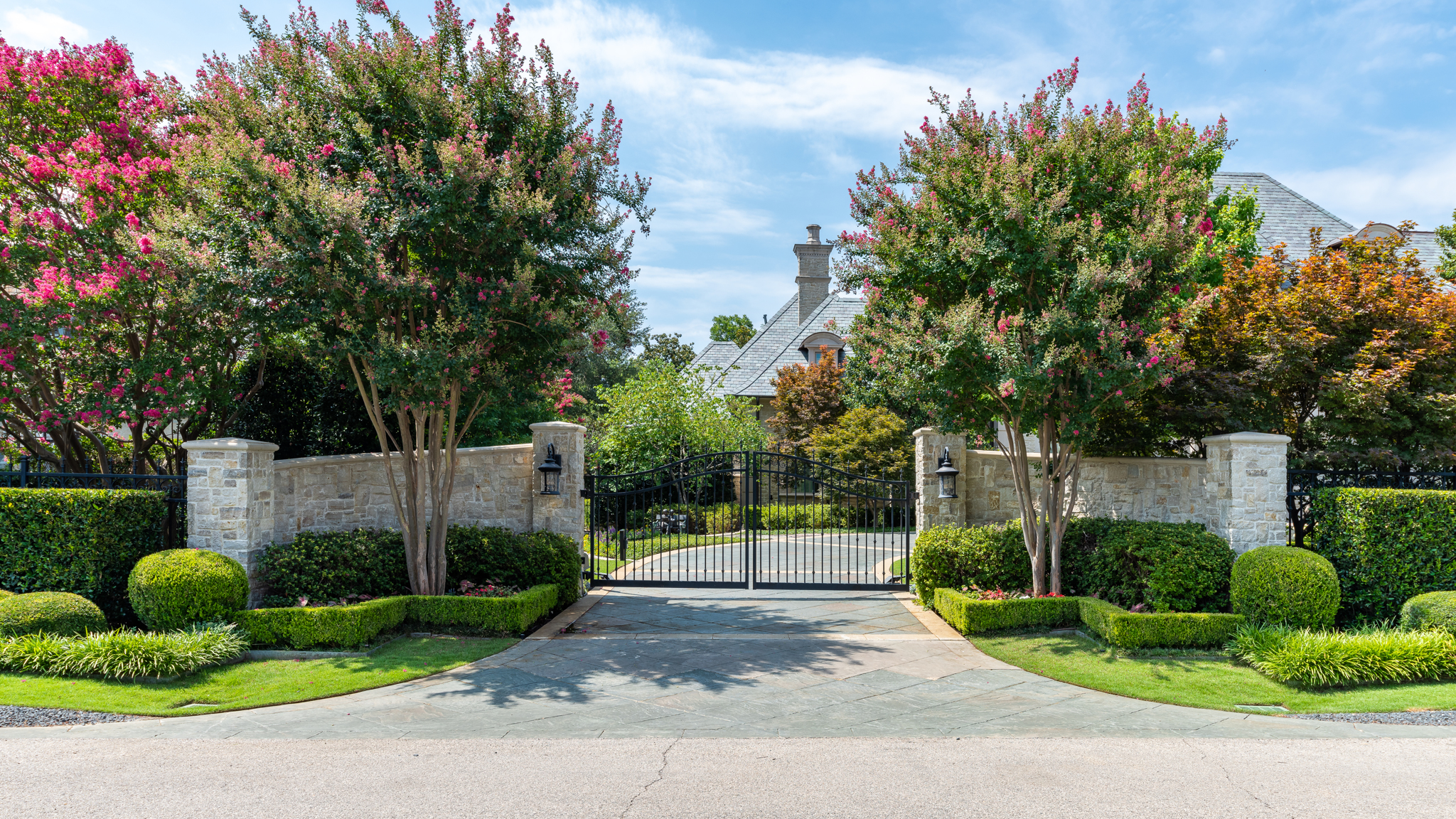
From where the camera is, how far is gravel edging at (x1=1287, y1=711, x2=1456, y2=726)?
5.92m

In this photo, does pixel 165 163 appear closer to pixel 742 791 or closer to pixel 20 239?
pixel 20 239

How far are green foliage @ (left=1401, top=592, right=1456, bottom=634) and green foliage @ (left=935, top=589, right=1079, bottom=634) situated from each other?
9.51 feet

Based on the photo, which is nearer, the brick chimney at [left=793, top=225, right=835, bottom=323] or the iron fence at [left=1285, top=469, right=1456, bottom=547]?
the iron fence at [left=1285, top=469, right=1456, bottom=547]

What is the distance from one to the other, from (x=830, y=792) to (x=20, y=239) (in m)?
10.7

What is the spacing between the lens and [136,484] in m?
8.98

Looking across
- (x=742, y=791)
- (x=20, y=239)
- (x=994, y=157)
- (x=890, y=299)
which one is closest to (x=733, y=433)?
(x=890, y=299)

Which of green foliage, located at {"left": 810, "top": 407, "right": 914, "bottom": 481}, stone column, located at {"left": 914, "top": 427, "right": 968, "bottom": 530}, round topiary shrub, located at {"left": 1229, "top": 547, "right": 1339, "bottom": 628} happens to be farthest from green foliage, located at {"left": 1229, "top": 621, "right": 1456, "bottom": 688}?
green foliage, located at {"left": 810, "top": 407, "right": 914, "bottom": 481}

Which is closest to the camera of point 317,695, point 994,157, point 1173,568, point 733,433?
point 317,695

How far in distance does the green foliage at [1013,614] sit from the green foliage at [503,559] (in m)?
4.78

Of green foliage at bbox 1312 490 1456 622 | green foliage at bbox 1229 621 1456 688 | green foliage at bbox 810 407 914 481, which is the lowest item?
green foliage at bbox 1229 621 1456 688

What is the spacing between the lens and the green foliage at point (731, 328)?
2111 inches

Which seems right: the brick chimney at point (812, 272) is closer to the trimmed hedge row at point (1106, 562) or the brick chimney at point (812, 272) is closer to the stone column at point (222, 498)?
the trimmed hedge row at point (1106, 562)

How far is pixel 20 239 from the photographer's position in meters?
9.18

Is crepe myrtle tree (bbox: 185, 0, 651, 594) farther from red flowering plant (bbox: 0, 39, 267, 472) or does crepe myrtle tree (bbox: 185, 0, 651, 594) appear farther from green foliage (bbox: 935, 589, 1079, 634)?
green foliage (bbox: 935, 589, 1079, 634)
